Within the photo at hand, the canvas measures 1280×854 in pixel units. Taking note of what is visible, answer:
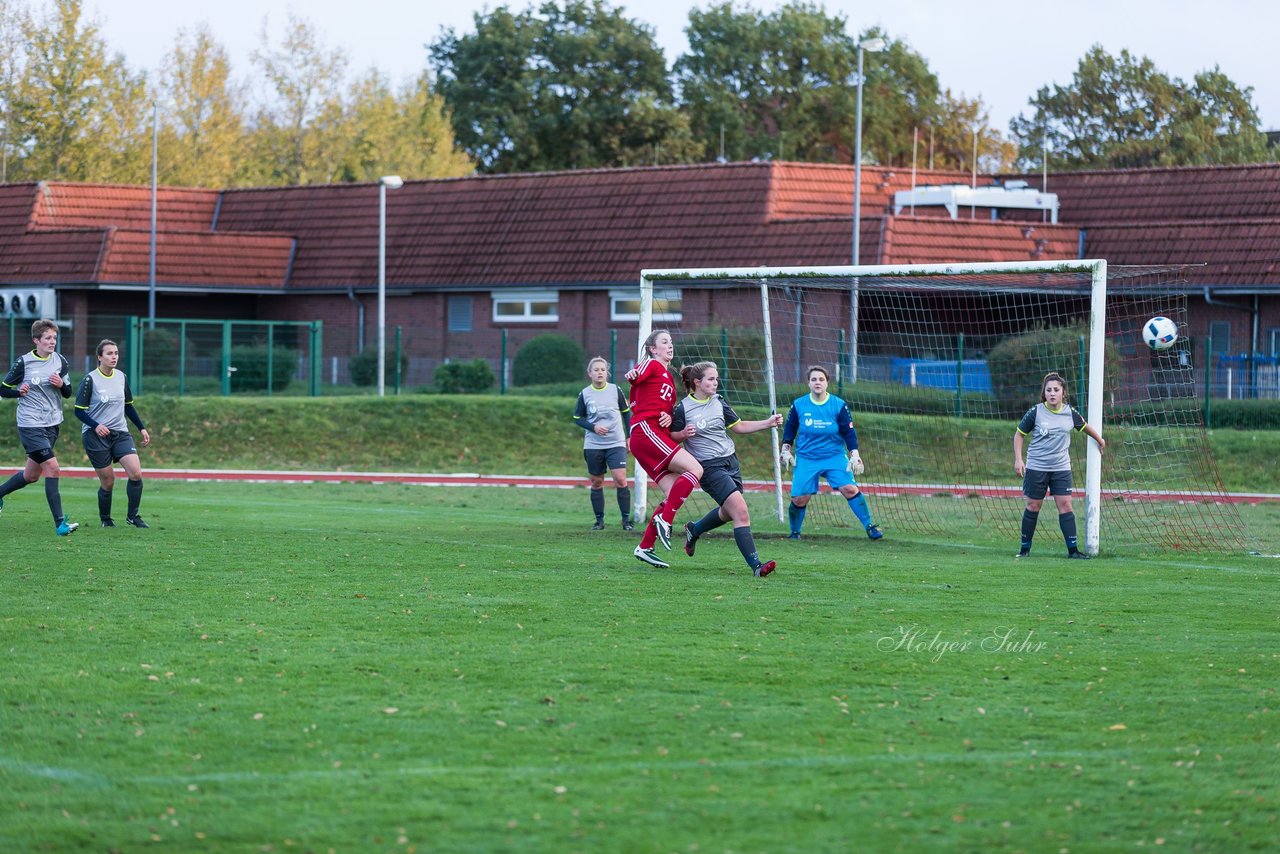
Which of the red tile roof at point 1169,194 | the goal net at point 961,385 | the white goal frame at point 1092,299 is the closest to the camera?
the white goal frame at point 1092,299

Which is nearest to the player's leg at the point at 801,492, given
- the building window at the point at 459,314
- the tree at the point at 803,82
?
the building window at the point at 459,314

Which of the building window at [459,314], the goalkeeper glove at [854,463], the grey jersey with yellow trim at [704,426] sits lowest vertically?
the goalkeeper glove at [854,463]

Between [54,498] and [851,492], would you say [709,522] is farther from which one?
[54,498]

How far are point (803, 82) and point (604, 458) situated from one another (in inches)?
2099

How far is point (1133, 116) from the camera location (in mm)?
64625

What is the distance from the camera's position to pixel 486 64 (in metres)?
63.4

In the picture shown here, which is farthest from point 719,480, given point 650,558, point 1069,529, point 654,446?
point 1069,529

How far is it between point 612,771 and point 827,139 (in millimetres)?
62223

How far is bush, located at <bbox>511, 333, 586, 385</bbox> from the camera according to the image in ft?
109

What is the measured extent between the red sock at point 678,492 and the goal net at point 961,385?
149 inches

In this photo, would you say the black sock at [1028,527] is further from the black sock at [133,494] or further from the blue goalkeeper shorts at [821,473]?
the black sock at [133,494]

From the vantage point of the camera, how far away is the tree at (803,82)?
6475 centimetres

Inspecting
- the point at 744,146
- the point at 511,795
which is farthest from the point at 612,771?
the point at 744,146

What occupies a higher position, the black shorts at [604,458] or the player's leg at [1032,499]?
the black shorts at [604,458]
